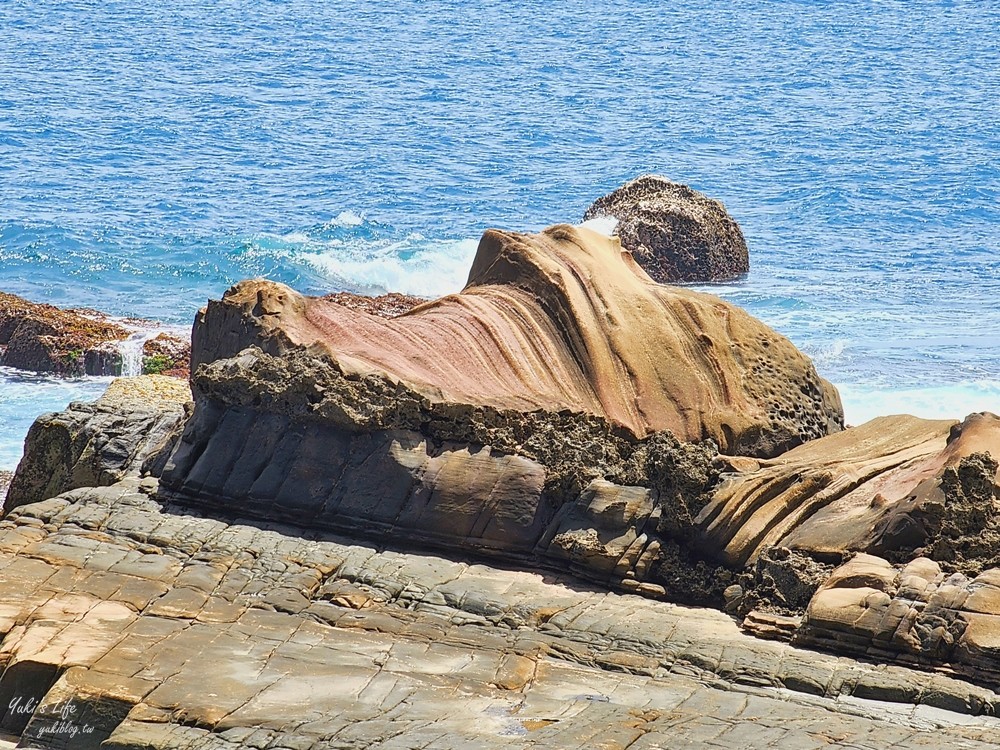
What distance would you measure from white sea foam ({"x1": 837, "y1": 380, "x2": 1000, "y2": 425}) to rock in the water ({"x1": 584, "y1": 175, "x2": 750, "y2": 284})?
6005mm

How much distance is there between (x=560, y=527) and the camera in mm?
10320

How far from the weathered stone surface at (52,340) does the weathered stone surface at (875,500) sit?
12.0 meters

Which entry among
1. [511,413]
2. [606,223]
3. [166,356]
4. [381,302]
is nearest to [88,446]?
[511,413]

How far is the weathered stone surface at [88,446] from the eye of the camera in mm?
12273

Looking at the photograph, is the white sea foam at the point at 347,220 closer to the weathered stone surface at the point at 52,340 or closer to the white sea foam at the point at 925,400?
the weathered stone surface at the point at 52,340

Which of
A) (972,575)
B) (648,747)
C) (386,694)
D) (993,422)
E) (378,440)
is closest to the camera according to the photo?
(648,747)

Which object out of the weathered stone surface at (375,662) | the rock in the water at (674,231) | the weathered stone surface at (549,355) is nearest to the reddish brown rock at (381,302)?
the rock in the water at (674,231)

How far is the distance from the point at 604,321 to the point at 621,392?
68 cm

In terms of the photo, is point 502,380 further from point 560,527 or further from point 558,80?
point 558,80

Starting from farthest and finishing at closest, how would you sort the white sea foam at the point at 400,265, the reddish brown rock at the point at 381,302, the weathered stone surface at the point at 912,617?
the white sea foam at the point at 400,265, the reddish brown rock at the point at 381,302, the weathered stone surface at the point at 912,617

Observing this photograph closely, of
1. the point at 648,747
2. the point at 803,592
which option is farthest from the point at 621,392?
the point at 648,747

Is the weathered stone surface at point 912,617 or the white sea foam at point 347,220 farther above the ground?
the weathered stone surface at point 912,617

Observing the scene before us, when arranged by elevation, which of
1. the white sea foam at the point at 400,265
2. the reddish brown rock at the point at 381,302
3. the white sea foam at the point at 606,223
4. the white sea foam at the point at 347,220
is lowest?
the white sea foam at the point at 400,265

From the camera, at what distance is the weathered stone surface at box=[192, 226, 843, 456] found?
11.1 m
